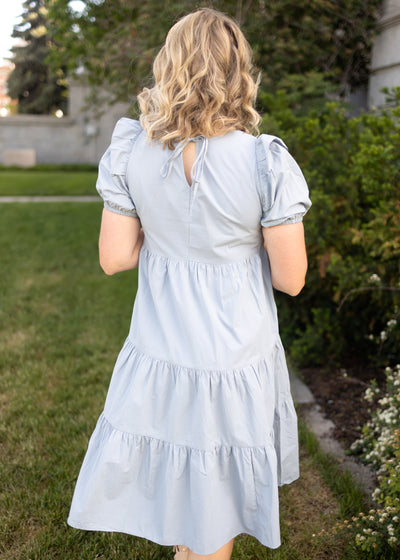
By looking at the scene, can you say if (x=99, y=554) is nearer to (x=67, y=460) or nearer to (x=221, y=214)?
(x=67, y=460)

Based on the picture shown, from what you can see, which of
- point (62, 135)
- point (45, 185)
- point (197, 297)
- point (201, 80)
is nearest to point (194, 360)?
point (197, 297)

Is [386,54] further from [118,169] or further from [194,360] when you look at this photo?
[194,360]

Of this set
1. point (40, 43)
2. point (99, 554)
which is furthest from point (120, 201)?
point (40, 43)

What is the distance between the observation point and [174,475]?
1.57 m

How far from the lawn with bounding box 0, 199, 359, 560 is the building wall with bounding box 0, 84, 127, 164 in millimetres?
20184

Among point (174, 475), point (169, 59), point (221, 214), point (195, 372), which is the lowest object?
point (174, 475)

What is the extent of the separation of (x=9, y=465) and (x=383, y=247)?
2.24 meters

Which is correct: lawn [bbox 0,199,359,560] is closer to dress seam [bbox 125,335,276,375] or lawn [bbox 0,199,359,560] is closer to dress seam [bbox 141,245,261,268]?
dress seam [bbox 125,335,276,375]

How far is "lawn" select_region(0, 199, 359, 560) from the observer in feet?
7.10

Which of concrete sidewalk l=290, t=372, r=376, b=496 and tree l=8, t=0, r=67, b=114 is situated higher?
tree l=8, t=0, r=67, b=114

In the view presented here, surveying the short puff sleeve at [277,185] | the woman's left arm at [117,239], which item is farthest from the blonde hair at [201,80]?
the woman's left arm at [117,239]

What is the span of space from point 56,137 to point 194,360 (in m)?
26.2

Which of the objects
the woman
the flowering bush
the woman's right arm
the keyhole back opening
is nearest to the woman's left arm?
the woman

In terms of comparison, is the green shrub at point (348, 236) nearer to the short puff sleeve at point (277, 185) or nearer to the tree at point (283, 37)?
the short puff sleeve at point (277, 185)
